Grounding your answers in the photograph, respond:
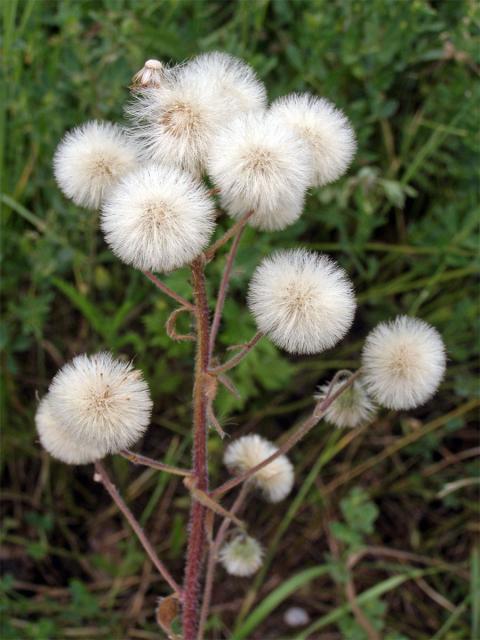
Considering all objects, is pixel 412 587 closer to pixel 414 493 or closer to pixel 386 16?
pixel 414 493

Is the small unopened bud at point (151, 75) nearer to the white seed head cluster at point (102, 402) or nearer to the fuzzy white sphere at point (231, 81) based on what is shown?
the fuzzy white sphere at point (231, 81)

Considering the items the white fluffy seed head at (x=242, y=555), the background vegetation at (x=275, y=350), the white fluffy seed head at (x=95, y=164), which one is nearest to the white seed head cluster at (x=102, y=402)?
the white fluffy seed head at (x=95, y=164)

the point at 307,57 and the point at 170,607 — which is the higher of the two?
the point at 307,57

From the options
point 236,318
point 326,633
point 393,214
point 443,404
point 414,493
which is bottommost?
point 326,633

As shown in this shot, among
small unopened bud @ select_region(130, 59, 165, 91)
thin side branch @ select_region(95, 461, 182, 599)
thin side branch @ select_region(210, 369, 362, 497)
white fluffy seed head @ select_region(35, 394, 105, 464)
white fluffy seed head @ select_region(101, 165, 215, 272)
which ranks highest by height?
small unopened bud @ select_region(130, 59, 165, 91)

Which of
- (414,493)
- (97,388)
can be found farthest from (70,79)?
(414,493)

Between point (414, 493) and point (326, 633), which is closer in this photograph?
point (326, 633)

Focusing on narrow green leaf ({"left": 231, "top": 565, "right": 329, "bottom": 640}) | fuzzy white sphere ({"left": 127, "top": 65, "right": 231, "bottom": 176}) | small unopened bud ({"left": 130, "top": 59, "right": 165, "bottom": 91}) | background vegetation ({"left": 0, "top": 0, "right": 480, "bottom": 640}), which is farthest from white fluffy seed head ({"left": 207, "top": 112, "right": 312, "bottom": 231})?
narrow green leaf ({"left": 231, "top": 565, "right": 329, "bottom": 640})

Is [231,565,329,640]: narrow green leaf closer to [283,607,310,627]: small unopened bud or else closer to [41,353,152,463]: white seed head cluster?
[283,607,310,627]: small unopened bud
